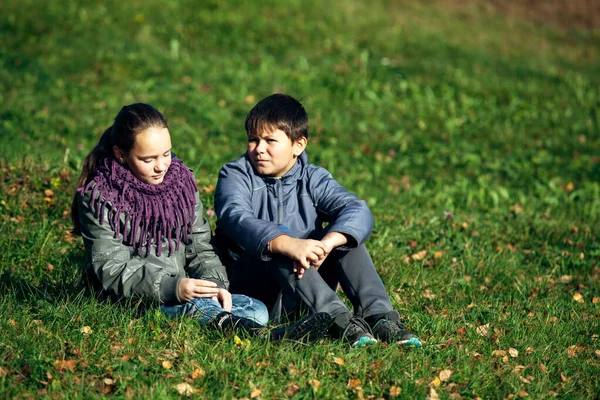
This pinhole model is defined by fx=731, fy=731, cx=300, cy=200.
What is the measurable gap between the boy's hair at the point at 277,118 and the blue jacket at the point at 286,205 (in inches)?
9.1

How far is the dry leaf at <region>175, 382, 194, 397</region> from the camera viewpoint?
3.53 metres

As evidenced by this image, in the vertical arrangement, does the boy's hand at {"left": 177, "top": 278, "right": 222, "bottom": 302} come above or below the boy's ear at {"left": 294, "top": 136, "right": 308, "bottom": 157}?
below

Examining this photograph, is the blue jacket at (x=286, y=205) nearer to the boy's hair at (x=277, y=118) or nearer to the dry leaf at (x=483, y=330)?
the boy's hair at (x=277, y=118)


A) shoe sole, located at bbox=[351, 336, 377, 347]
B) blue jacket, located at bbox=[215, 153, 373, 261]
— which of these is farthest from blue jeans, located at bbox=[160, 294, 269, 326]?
shoe sole, located at bbox=[351, 336, 377, 347]

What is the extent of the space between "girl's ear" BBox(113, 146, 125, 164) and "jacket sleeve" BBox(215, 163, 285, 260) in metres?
0.64

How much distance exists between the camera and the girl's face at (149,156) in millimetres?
4230

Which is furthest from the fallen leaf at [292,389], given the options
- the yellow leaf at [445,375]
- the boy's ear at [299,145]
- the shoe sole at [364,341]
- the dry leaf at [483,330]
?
the boy's ear at [299,145]

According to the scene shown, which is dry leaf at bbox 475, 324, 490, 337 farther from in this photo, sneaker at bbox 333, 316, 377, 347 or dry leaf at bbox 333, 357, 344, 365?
dry leaf at bbox 333, 357, 344, 365

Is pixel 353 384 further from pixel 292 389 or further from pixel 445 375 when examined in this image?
pixel 445 375

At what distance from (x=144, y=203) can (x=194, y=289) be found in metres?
Answer: 0.64

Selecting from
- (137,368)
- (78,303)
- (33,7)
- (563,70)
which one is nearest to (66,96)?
(33,7)

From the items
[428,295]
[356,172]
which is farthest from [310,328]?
[356,172]

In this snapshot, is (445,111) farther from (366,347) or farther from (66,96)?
(366,347)

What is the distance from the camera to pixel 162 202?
14.6 feet
